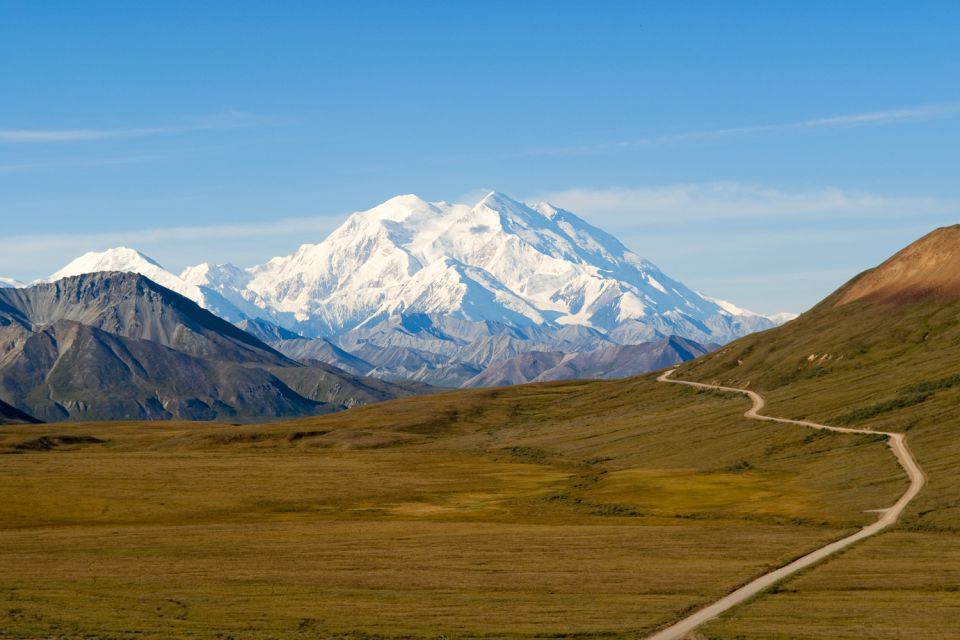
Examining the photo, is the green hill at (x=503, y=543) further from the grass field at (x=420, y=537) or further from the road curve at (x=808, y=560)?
the road curve at (x=808, y=560)

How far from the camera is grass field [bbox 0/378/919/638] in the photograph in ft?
225

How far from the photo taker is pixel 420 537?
10725 centimetres

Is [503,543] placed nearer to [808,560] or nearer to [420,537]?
[420,537]

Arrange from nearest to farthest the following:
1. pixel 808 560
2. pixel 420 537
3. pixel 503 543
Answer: pixel 808 560, pixel 503 543, pixel 420 537

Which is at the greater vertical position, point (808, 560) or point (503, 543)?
point (808, 560)

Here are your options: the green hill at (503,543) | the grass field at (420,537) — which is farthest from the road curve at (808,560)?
the grass field at (420,537)

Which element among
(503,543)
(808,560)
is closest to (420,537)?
(503,543)

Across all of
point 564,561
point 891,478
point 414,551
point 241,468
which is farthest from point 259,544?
point 241,468

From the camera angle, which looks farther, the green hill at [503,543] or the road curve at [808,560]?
the green hill at [503,543]

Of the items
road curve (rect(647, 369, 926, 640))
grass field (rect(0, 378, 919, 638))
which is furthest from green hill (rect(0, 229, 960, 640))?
road curve (rect(647, 369, 926, 640))

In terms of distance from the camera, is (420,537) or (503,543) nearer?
(503,543)

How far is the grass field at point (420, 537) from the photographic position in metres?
68.5

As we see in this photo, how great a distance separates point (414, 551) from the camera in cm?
9662

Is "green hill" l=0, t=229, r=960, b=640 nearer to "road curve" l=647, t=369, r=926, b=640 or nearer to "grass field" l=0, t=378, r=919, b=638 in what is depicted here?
"grass field" l=0, t=378, r=919, b=638
